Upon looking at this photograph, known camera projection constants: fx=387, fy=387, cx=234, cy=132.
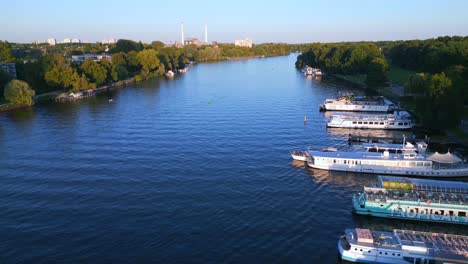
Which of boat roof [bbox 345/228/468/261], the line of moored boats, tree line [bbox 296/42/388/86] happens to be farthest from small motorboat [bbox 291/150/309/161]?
tree line [bbox 296/42/388/86]

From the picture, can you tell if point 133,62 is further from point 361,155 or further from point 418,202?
point 418,202

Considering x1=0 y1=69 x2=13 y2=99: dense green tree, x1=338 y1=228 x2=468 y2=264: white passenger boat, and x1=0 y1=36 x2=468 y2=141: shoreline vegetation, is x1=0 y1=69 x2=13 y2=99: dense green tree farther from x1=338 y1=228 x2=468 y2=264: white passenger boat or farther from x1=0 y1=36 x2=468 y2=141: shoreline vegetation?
x1=338 y1=228 x2=468 y2=264: white passenger boat

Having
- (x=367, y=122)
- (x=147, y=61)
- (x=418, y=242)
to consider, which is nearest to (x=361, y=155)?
(x=418, y=242)

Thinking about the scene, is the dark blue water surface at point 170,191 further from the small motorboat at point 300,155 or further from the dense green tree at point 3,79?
the dense green tree at point 3,79

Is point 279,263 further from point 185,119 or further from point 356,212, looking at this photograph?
point 185,119

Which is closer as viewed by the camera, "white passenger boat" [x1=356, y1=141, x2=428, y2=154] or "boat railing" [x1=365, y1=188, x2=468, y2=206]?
"boat railing" [x1=365, y1=188, x2=468, y2=206]

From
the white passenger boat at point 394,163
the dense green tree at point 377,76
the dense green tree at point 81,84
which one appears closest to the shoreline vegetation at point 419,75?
the dense green tree at point 377,76

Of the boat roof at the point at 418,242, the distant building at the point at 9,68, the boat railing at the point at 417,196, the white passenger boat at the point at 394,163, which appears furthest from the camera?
the distant building at the point at 9,68
